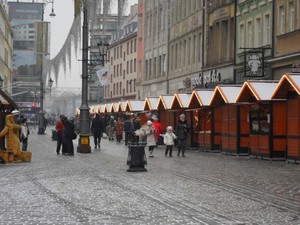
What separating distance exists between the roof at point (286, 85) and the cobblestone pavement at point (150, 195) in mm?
2870

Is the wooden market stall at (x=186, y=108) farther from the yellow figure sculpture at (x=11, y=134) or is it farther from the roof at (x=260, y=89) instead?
the yellow figure sculpture at (x=11, y=134)

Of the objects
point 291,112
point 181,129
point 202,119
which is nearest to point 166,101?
point 202,119

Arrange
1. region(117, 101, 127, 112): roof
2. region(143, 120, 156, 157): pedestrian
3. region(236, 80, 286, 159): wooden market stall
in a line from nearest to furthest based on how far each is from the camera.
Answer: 1. region(236, 80, 286, 159): wooden market stall
2. region(143, 120, 156, 157): pedestrian
3. region(117, 101, 127, 112): roof

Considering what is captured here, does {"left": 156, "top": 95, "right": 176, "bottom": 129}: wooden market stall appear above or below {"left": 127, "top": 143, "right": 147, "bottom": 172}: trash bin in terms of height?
above

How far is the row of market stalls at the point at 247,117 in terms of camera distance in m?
28.2

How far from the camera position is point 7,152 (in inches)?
1070

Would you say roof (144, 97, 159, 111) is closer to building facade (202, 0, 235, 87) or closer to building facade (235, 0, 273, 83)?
building facade (202, 0, 235, 87)

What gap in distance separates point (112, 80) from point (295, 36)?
80.7m

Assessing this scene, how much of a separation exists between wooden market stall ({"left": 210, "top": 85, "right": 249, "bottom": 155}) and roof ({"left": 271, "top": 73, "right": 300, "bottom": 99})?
5523 millimetres

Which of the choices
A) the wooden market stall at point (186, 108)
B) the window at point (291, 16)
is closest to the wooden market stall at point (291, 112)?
the window at point (291, 16)

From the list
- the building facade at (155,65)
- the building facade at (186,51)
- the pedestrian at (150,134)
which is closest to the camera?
the pedestrian at (150,134)

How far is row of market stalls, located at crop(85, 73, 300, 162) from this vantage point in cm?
2816

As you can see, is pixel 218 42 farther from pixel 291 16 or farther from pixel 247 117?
pixel 247 117

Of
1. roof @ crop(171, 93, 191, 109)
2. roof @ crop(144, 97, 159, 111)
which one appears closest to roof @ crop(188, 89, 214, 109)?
roof @ crop(171, 93, 191, 109)
